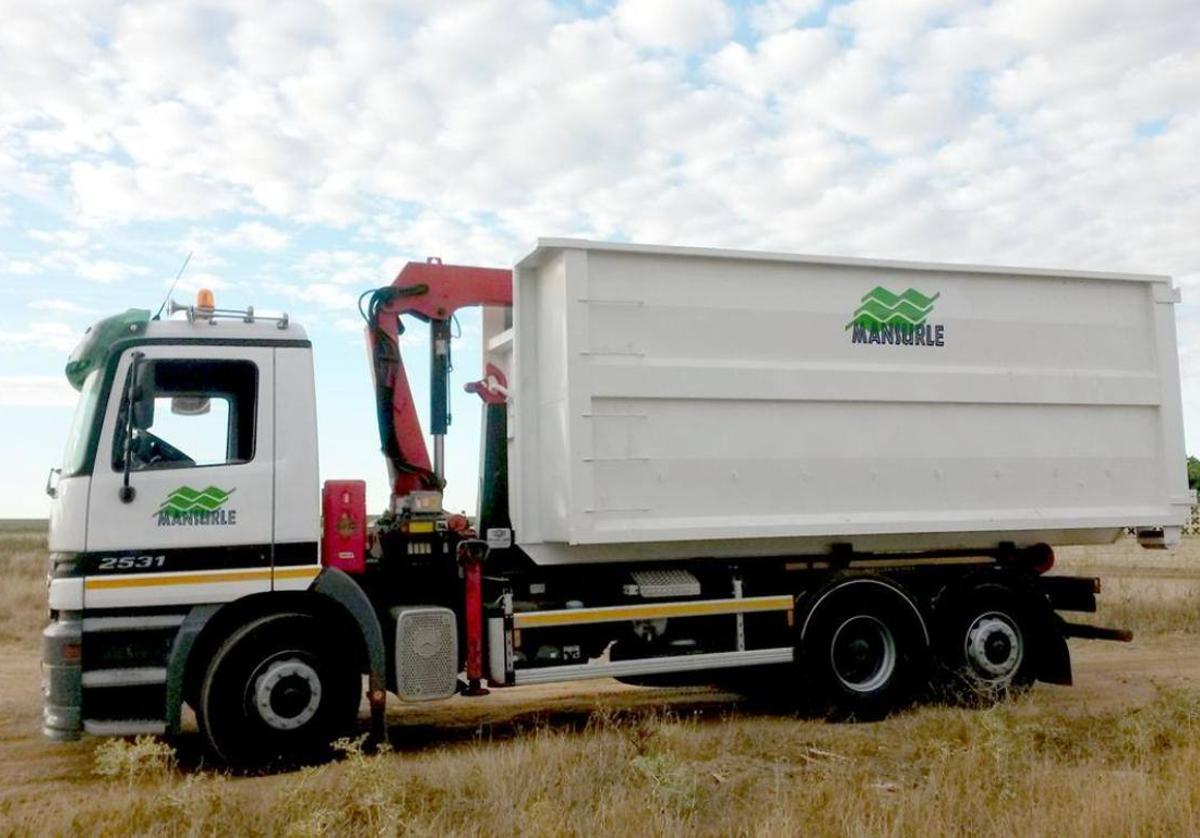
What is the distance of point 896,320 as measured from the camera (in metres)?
9.30

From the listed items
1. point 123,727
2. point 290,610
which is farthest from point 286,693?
point 123,727

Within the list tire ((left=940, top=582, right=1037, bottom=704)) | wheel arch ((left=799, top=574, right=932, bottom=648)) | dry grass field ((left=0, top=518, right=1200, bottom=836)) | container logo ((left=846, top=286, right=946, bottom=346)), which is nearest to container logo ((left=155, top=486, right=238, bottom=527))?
dry grass field ((left=0, top=518, right=1200, bottom=836))

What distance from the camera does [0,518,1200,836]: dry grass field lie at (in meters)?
5.25

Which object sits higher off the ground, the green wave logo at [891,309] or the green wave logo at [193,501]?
the green wave logo at [891,309]

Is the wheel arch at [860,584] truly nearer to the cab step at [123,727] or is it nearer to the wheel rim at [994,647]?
the wheel rim at [994,647]

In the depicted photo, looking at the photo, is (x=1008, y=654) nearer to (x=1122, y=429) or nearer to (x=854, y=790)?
(x=1122, y=429)

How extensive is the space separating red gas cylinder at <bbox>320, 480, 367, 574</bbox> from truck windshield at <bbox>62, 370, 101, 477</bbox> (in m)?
1.48

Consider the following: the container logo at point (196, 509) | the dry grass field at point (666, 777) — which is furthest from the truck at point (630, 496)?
the dry grass field at point (666, 777)

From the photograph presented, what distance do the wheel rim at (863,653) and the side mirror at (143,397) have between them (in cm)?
523

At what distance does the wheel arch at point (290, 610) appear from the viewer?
23.5 feet

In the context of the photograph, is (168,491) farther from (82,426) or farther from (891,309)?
(891,309)

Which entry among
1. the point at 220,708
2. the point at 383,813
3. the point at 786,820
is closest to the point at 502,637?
the point at 220,708

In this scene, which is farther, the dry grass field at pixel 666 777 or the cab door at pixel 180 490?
the cab door at pixel 180 490

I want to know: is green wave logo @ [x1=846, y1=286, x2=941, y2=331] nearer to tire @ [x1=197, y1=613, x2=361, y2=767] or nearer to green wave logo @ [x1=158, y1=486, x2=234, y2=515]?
tire @ [x1=197, y1=613, x2=361, y2=767]
